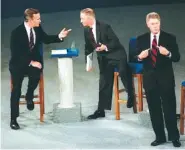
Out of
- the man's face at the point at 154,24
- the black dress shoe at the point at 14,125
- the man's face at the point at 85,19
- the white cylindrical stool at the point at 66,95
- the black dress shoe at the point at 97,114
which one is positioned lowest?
the black dress shoe at the point at 14,125

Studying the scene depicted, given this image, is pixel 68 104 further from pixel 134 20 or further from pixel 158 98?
pixel 134 20

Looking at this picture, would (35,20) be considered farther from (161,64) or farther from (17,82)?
(161,64)

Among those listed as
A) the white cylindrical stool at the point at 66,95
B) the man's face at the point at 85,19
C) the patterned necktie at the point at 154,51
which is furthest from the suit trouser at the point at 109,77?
→ the patterned necktie at the point at 154,51

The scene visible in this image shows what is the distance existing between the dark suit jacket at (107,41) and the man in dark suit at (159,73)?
0.95 metres

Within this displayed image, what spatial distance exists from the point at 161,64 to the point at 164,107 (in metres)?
0.45

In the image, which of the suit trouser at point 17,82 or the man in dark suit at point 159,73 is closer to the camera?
the man in dark suit at point 159,73

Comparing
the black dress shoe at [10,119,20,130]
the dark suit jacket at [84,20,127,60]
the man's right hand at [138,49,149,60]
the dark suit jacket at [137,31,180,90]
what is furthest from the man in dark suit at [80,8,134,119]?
the black dress shoe at [10,119,20,130]

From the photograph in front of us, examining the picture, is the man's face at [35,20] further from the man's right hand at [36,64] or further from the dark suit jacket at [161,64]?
the dark suit jacket at [161,64]

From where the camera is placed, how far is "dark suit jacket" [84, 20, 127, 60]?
21.1ft

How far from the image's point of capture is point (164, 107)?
5543 mm

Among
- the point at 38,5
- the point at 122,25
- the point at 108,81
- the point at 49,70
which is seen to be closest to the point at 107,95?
the point at 108,81

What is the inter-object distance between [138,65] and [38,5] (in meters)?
7.75

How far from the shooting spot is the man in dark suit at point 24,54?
630 centimetres

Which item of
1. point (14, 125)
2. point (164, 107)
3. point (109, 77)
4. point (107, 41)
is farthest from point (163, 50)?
point (14, 125)
